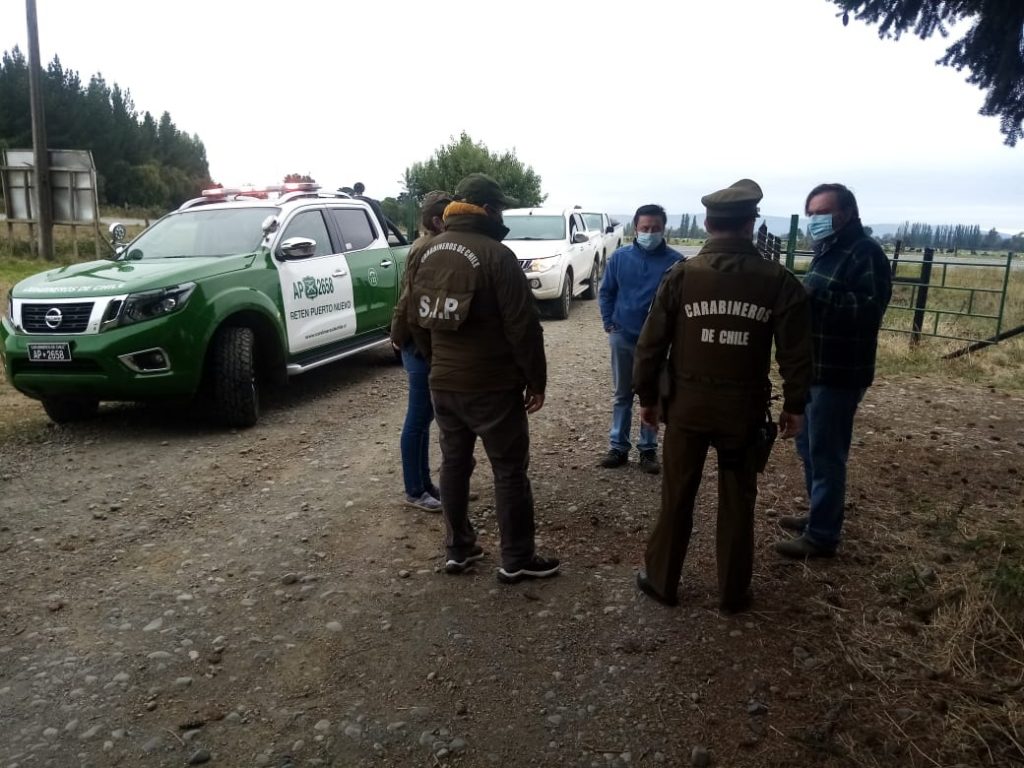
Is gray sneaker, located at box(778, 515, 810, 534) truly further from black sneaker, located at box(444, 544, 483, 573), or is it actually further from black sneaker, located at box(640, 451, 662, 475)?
black sneaker, located at box(444, 544, 483, 573)

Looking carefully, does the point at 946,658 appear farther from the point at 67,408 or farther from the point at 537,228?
the point at 537,228

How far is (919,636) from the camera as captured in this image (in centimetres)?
320

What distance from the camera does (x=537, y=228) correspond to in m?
13.2

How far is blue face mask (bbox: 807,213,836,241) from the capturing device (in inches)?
147

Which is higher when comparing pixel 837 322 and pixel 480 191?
pixel 480 191

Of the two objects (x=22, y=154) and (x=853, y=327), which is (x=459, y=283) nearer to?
(x=853, y=327)

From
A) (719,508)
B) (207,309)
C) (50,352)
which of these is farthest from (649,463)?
(50,352)

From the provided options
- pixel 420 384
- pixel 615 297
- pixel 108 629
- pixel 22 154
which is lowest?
pixel 108 629

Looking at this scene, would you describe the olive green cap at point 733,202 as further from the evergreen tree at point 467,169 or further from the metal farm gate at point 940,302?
the evergreen tree at point 467,169

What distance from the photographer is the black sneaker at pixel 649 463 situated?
520cm

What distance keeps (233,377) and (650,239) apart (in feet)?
10.8

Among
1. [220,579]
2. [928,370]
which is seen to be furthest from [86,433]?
[928,370]

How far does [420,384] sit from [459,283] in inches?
39.4

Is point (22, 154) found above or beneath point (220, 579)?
above
